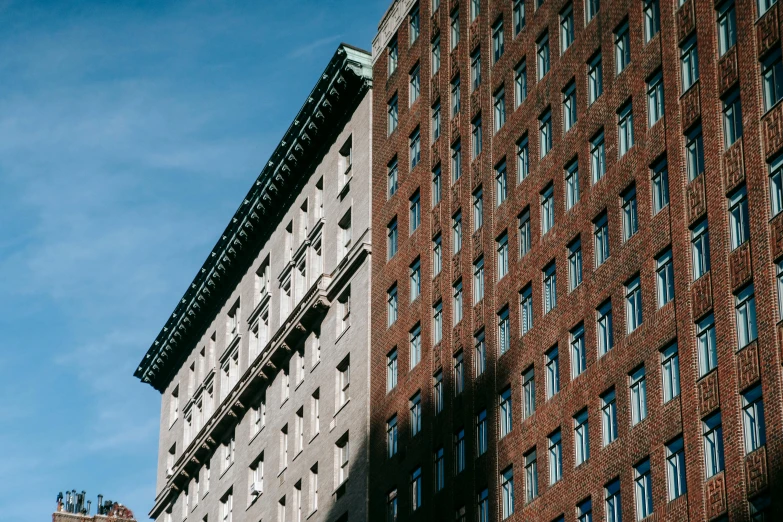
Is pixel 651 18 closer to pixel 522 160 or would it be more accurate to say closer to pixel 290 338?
pixel 522 160

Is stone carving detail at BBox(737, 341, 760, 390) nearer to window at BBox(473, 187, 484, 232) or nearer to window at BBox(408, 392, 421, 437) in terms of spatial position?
window at BBox(473, 187, 484, 232)

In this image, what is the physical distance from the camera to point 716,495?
4978 centimetres

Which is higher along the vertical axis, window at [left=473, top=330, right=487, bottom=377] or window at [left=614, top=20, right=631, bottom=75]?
window at [left=614, top=20, right=631, bottom=75]

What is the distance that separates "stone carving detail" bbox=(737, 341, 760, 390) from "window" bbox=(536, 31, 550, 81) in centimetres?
2087

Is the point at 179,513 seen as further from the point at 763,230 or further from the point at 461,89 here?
the point at 763,230

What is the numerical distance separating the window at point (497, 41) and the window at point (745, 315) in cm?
2372

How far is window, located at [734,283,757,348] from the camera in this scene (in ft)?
165

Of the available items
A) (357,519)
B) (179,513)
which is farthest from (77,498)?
(357,519)

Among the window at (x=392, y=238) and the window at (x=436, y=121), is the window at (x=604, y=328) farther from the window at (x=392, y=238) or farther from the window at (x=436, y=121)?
the window at (x=392, y=238)

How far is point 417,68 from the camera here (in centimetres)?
8100

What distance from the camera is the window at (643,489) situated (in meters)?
53.3

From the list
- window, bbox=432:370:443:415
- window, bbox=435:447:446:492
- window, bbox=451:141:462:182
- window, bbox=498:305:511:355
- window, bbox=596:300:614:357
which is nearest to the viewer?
window, bbox=596:300:614:357

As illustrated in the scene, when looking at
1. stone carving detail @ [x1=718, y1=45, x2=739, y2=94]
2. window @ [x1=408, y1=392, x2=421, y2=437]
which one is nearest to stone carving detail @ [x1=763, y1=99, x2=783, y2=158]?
stone carving detail @ [x1=718, y1=45, x2=739, y2=94]

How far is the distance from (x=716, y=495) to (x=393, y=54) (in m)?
40.4
